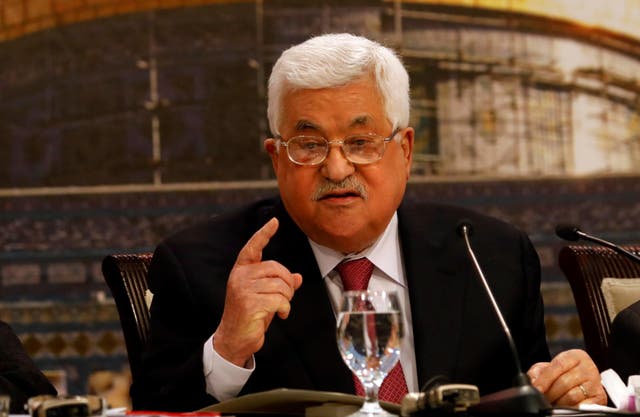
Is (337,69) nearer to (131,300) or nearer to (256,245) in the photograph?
(256,245)

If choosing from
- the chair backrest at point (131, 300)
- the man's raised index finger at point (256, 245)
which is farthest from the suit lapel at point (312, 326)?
the chair backrest at point (131, 300)

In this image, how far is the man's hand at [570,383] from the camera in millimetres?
2014

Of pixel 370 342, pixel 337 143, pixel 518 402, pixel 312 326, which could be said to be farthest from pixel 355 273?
pixel 518 402

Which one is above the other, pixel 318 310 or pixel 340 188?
pixel 340 188

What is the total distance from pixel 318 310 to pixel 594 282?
859 millimetres

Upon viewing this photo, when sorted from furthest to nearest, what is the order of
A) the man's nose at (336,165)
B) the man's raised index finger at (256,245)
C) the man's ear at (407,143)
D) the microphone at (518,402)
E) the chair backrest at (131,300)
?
the chair backrest at (131,300) → the man's ear at (407,143) → the man's nose at (336,165) → the man's raised index finger at (256,245) → the microphone at (518,402)

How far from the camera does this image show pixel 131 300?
2.62 metres

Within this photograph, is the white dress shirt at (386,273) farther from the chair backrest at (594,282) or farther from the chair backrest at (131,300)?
the chair backrest at (594,282)

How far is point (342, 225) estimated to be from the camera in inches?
93.3

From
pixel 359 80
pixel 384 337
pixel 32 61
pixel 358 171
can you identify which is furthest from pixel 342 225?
pixel 32 61

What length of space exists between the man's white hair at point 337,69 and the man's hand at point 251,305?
0.46 meters

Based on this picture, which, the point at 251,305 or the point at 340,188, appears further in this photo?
the point at 340,188

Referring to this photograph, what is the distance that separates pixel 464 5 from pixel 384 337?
2959mm

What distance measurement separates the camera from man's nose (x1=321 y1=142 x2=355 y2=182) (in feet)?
7.72
